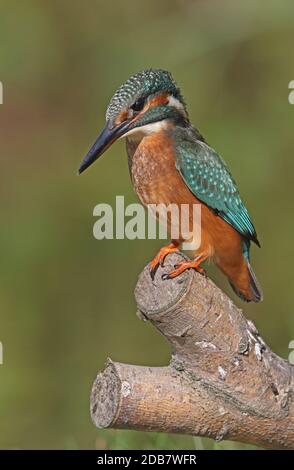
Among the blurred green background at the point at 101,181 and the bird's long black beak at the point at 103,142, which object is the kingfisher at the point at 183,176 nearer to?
the bird's long black beak at the point at 103,142

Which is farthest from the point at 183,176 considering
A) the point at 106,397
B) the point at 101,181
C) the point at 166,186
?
the point at 101,181

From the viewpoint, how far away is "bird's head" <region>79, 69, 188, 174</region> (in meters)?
3.05

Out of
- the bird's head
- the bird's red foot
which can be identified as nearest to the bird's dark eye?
the bird's head

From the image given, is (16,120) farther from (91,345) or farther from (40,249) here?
(91,345)

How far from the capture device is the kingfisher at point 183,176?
10.7 feet

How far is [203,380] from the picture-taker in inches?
108

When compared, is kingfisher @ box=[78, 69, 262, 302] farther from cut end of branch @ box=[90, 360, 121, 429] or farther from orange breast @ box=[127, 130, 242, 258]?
cut end of branch @ box=[90, 360, 121, 429]

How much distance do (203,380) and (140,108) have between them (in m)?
0.84

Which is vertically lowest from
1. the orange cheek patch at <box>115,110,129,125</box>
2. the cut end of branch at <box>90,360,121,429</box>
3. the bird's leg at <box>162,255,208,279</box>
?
the cut end of branch at <box>90,360,121,429</box>

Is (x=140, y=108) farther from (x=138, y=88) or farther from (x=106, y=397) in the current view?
(x=106, y=397)

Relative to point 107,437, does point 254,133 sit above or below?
above

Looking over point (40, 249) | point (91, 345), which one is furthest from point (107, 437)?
point (40, 249)

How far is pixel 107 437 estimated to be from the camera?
3.54m
